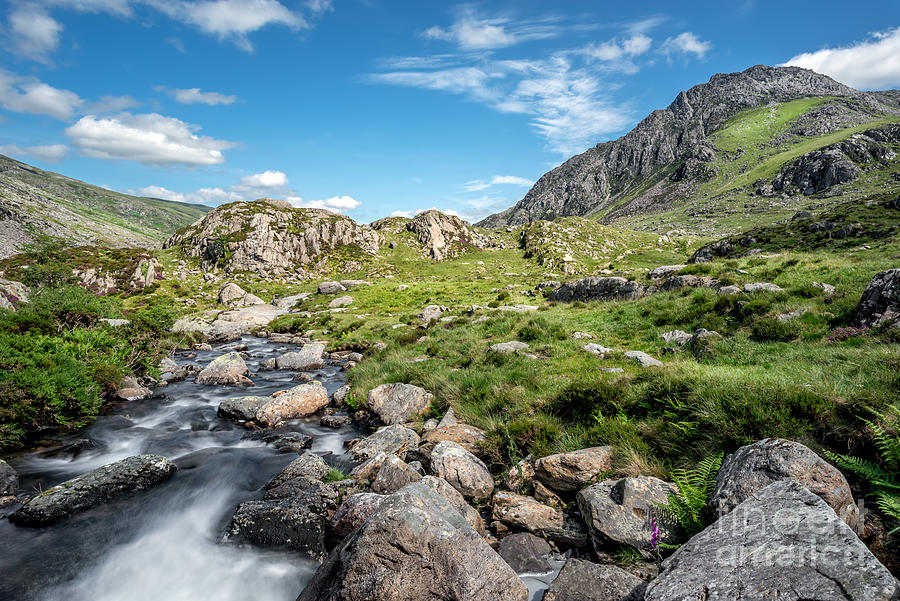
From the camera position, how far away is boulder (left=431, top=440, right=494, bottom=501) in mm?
8734

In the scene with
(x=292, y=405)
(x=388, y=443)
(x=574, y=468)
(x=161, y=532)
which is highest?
(x=574, y=468)

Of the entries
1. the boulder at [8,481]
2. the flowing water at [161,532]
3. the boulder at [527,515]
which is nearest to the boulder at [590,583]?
the flowing water at [161,532]

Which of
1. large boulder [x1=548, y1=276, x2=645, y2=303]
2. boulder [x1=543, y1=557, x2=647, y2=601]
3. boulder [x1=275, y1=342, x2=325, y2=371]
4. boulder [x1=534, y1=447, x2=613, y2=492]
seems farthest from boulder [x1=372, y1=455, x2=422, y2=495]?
large boulder [x1=548, y1=276, x2=645, y2=303]

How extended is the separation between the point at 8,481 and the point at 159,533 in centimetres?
497

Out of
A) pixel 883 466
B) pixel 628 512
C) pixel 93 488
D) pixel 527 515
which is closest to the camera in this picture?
pixel 883 466

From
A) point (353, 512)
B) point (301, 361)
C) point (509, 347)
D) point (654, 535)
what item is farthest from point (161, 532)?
point (301, 361)

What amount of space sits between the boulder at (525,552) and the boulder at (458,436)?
3.31 m

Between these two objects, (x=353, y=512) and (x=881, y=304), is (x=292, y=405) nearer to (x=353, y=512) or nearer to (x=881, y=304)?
(x=353, y=512)

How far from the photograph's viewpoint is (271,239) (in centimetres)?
7188

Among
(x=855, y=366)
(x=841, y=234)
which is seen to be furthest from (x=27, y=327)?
(x=841, y=234)

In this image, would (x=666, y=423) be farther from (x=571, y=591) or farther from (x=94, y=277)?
(x=94, y=277)

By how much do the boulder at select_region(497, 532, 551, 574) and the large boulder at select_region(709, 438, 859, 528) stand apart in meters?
3.02

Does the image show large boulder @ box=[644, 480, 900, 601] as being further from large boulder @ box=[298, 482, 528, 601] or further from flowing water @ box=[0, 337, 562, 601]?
flowing water @ box=[0, 337, 562, 601]

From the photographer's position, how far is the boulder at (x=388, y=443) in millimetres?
11430
